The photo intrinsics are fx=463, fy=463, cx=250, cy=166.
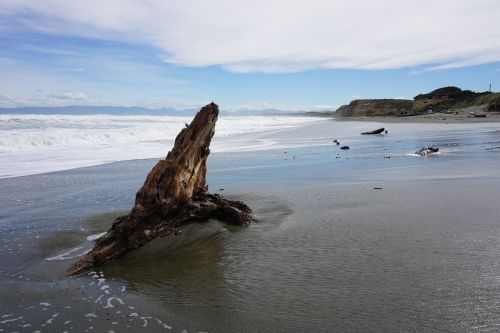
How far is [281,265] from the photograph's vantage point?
254 inches

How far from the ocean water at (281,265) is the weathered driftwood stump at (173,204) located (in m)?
0.20

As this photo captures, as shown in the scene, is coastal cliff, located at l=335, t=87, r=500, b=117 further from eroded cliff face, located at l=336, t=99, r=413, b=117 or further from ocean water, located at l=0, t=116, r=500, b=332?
ocean water, located at l=0, t=116, r=500, b=332

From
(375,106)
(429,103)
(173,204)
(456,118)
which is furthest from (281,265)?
(375,106)

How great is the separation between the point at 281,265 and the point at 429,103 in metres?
104

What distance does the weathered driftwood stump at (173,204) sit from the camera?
23.0ft

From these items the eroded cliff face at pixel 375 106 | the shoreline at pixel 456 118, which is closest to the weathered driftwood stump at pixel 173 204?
the shoreline at pixel 456 118

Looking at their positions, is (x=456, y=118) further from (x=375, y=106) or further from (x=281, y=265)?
(x=375, y=106)

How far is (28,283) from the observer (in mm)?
6090

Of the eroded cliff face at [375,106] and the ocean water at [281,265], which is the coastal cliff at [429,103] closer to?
the eroded cliff face at [375,106]

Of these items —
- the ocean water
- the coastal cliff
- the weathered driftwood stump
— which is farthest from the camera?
the coastal cliff

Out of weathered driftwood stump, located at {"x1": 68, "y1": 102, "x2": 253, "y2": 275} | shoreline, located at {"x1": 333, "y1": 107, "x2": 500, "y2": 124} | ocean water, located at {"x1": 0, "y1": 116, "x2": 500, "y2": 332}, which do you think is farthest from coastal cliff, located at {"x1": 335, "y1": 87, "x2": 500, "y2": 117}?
weathered driftwood stump, located at {"x1": 68, "y1": 102, "x2": 253, "y2": 275}

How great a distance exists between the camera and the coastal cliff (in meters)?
78.8

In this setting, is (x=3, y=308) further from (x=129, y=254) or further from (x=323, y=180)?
(x=323, y=180)

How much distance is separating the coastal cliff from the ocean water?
65.5 metres
